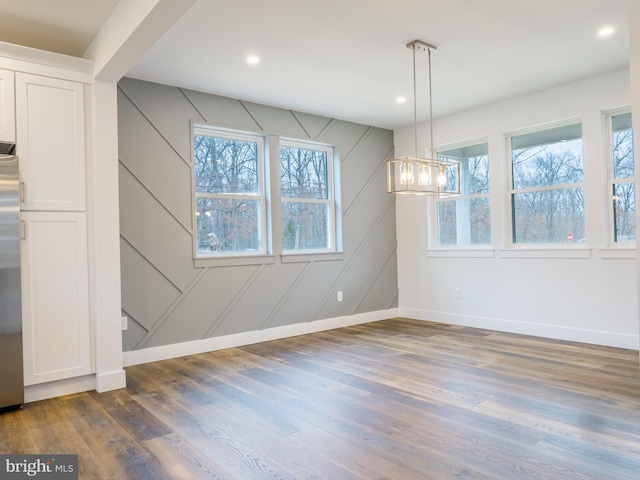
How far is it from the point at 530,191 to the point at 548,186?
0.62ft

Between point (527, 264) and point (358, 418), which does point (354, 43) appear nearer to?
point (358, 418)

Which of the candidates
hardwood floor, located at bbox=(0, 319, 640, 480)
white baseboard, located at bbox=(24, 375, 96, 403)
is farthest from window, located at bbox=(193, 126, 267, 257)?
white baseboard, located at bbox=(24, 375, 96, 403)

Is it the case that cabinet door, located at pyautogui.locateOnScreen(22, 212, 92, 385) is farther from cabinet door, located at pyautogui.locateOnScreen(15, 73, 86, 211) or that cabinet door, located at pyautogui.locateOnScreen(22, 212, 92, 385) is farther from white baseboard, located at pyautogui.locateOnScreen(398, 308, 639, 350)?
white baseboard, located at pyautogui.locateOnScreen(398, 308, 639, 350)

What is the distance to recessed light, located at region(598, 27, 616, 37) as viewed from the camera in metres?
3.29

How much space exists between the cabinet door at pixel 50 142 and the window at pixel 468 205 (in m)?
4.17

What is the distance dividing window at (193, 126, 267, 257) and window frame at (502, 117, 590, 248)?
2774mm

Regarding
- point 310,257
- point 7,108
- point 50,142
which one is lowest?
point 310,257

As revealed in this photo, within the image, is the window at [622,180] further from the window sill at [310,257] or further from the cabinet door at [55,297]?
the cabinet door at [55,297]

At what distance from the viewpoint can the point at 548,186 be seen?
15.5 feet

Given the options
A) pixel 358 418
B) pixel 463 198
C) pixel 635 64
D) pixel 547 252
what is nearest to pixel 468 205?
pixel 463 198

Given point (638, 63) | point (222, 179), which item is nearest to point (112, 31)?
point (222, 179)

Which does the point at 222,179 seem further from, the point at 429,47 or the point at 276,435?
the point at 276,435

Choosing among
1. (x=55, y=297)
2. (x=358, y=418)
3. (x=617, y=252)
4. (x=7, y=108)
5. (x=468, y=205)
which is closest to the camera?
(x=358, y=418)

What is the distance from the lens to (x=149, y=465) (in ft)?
6.99
